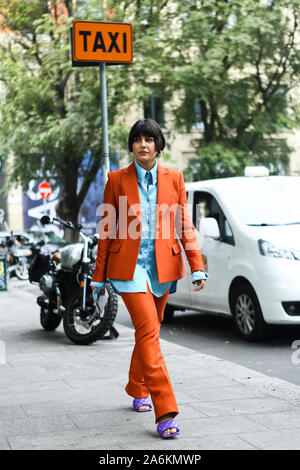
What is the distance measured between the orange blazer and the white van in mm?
3359

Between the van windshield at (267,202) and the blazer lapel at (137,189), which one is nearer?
the blazer lapel at (137,189)

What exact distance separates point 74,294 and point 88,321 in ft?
1.16

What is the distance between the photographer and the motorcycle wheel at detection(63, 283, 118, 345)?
8141 millimetres

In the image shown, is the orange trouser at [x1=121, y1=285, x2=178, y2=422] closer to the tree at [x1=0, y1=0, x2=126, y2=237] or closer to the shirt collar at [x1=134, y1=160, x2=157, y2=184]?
the shirt collar at [x1=134, y1=160, x2=157, y2=184]

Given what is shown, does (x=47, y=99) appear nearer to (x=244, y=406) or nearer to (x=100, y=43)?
(x=100, y=43)

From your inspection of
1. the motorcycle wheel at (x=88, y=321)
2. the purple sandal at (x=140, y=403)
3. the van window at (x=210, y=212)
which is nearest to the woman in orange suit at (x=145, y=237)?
the purple sandal at (x=140, y=403)

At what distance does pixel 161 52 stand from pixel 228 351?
1439 cm

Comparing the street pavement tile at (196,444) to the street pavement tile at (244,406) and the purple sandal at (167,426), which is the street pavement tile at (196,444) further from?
the street pavement tile at (244,406)

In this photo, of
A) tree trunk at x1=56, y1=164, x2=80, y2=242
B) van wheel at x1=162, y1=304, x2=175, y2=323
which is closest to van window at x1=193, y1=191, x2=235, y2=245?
van wheel at x1=162, y1=304, x2=175, y2=323

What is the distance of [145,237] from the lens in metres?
4.83

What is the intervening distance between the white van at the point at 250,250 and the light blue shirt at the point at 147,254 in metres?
3.43

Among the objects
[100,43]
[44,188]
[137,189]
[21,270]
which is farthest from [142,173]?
[44,188]

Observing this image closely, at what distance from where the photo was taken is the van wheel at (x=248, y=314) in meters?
8.31

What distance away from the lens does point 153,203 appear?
16.1 ft
